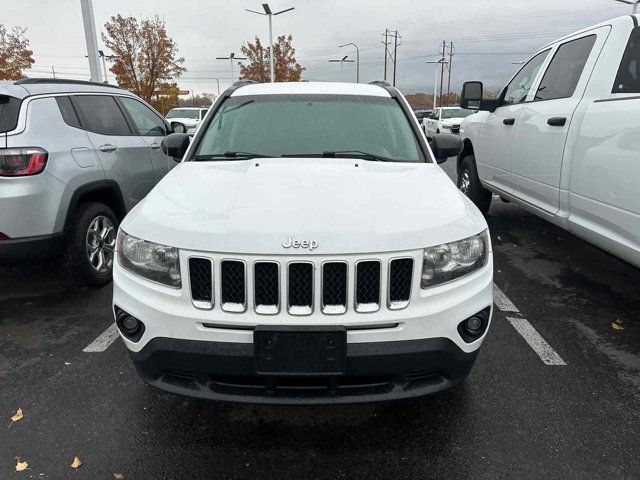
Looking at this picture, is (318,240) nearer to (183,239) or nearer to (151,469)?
(183,239)

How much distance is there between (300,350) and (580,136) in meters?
2.86

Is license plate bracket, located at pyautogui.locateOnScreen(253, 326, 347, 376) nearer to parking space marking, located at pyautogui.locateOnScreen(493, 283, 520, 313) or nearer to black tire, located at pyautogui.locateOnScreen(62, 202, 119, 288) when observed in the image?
parking space marking, located at pyautogui.locateOnScreen(493, 283, 520, 313)

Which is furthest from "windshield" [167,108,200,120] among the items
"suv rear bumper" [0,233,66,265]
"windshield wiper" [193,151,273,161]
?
"windshield wiper" [193,151,273,161]

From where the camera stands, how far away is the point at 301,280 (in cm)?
199

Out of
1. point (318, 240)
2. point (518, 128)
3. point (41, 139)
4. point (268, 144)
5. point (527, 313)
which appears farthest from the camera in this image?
point (518, 128)

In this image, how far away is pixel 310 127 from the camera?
3.26 meters

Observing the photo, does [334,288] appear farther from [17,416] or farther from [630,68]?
[630,68]

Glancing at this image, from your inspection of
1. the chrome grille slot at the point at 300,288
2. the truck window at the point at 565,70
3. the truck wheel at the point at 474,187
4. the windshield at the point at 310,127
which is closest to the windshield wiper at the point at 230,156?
the windshield at the point at 310,127

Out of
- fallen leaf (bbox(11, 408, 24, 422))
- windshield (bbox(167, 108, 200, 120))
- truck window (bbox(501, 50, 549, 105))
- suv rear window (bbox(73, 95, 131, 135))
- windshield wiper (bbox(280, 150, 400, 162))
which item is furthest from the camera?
windshield (bbox(167, 108, 200, 120))

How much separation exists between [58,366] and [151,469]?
4.20 ft

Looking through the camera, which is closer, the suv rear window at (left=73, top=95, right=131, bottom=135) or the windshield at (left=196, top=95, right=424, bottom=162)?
the windshield at (left=196, top=95, right=424, bottom=162)

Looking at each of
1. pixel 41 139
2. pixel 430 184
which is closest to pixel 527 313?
pixel 430 184

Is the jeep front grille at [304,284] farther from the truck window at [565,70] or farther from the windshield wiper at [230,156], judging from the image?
the truck window at [565,70]

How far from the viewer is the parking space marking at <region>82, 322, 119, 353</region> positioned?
3.26 meters
